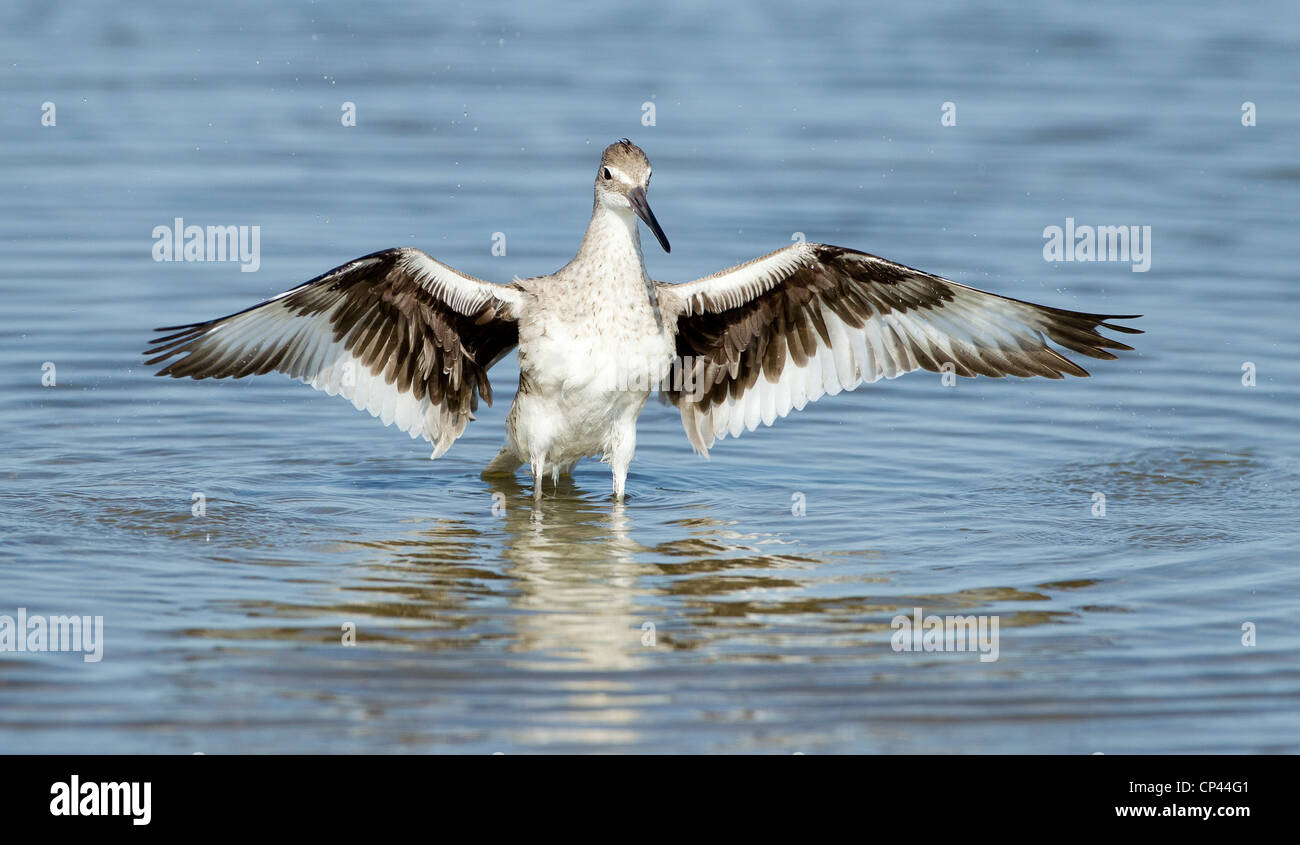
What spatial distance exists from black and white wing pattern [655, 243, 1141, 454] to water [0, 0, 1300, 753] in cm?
58

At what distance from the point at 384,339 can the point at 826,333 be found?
7.51ft

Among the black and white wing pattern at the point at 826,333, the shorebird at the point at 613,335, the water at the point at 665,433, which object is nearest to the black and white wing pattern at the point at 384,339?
the shorebird at the point at 613,335

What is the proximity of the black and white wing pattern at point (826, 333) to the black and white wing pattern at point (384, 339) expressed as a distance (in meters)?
0.99

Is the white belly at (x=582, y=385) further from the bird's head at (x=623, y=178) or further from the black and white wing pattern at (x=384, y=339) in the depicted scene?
the bird's head at (x=623, y=178)

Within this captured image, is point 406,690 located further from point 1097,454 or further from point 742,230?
point 742,230

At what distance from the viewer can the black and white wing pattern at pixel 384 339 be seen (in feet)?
27.7

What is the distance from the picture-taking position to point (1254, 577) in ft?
26.2

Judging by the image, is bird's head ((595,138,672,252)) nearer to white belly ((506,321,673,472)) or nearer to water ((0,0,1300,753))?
white belly ((506,321,673,472))

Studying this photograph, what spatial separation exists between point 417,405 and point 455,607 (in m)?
2.02

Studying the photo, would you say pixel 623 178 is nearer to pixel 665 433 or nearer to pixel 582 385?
pixel 582 385

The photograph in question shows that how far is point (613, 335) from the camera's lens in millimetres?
8719

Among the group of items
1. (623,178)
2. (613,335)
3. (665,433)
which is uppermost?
(623,178)

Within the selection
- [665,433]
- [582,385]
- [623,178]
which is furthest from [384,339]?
[665,433]

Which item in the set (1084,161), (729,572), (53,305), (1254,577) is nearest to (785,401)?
(729,572)
